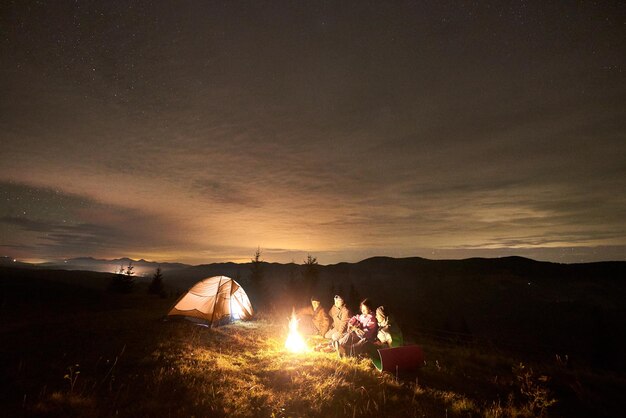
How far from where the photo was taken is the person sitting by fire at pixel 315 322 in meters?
11.6

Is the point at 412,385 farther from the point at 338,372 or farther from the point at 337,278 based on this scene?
the point at 337,278

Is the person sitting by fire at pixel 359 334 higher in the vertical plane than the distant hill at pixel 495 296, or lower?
higher

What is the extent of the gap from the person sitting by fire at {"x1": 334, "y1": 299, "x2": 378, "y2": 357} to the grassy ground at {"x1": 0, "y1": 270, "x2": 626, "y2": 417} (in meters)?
0.61

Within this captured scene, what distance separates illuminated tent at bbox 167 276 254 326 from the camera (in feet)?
40.9

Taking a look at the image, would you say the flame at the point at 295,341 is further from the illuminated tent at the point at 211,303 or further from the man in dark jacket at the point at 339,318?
the illuminated tent at the point at 211,303

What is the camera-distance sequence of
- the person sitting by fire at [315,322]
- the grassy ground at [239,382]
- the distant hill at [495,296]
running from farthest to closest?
the distant hill at [495,296], the person sitting by fire at [315,322], the grassy ground at [239,382]

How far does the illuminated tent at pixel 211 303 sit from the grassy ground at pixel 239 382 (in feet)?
6.66

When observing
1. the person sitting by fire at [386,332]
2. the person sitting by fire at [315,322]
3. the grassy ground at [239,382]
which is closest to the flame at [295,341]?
the grassy ground at [239,382]

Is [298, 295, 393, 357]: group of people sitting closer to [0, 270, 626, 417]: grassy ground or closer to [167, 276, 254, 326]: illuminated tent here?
[0, 270, 626, 417]: grassy ground

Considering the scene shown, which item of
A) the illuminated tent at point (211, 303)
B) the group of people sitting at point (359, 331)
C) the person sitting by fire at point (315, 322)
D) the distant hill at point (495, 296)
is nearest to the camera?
the group of people sitting at point (359, 331)

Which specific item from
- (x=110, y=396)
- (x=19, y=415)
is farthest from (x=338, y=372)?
(x=19, y=415)

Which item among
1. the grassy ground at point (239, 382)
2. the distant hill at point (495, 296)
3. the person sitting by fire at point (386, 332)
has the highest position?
the person sitting by fire at point (386, 332)

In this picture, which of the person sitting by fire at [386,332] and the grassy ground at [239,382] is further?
the person sitting by fire at [386,332]

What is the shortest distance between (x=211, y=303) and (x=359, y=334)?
752cm
